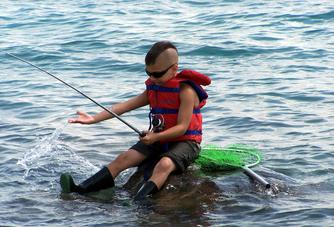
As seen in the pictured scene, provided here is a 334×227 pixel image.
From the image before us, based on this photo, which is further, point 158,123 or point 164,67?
point 158,123

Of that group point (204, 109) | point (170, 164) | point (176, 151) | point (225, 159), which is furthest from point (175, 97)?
point (204, 109)

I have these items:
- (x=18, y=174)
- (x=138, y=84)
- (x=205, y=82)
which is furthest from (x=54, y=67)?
(x=205, y=82)

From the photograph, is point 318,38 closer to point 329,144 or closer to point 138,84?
point 138,84

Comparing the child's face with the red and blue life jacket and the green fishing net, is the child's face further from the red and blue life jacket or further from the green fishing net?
the green fishing net

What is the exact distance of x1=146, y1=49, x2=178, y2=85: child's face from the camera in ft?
21.5

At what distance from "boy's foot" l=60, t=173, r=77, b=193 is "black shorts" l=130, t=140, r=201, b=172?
60 centimetres

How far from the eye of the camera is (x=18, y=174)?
770cm

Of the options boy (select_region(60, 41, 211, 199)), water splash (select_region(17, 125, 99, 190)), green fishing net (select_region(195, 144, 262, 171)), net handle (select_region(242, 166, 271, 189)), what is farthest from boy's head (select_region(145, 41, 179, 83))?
water splash (select_region(17, 125, 99, 190))

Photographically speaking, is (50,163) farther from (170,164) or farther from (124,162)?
(170,164)

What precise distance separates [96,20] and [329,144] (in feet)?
32.6

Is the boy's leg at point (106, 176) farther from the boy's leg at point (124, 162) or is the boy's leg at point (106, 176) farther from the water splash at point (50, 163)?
the water splash at point (50, 163)

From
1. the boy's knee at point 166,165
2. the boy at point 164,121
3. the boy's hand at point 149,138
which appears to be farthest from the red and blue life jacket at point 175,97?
the boy's hand at point 149,138

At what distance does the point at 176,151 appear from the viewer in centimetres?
663

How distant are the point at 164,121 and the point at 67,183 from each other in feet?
3.16
